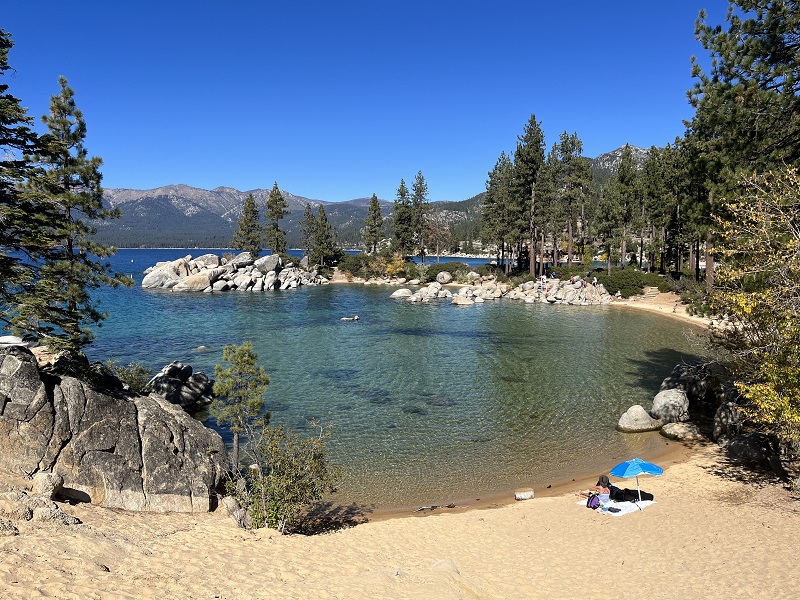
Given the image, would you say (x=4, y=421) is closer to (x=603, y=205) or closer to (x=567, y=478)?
(x=567, y=478)

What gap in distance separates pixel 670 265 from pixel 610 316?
97.7 ft

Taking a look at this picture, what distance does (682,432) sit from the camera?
73.5ft

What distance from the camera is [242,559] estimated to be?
11.0 metres

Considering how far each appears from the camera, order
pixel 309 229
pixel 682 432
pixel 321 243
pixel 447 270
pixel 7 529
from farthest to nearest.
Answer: pixel 309 229 < pixel 321 243 < pixel 447 270 < pixel 682 432 < pixel 7 529

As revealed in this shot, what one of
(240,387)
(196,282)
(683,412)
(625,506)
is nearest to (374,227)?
(196,282)

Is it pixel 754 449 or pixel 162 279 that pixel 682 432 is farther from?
pixel 162 279

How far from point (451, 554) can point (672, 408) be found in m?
16.5

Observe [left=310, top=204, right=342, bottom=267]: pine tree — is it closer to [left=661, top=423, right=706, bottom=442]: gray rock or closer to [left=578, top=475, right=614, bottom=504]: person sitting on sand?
[left=661, top=423, right=706, bottom=442]: gray rock

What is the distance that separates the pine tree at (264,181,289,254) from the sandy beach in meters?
91.1

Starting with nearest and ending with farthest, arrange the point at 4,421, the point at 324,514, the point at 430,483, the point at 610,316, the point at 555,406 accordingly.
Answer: the point at 4,421
the point at 324,514
the point at 430,483
the point at 555,406
the point at 610,316

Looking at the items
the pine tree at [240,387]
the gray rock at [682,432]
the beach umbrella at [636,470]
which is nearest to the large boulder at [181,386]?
the pine tree at [240,387]

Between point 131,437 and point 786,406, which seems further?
point 131,437

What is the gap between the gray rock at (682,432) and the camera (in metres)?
22.0

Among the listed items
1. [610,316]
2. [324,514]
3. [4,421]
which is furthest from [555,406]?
[610,316]
